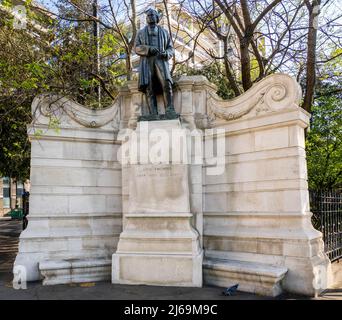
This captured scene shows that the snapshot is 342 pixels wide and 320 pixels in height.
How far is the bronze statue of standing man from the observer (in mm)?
8539

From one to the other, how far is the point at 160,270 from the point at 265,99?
424 centimetres

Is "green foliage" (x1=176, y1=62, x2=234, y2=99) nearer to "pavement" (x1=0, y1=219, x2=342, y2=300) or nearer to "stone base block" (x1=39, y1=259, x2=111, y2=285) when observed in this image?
"stone base block" (x1=39, y1=259, x2=111, y2=285)

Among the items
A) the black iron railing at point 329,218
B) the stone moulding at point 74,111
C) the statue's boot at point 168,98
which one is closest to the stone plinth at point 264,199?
the statue's boot at point 168,98

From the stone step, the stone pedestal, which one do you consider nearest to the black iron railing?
the stone step

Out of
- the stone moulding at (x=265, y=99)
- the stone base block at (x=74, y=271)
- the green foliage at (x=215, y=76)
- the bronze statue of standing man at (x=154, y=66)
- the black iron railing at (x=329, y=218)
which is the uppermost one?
the green foliage at (x=215, y=76)

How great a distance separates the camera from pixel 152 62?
870 centimetres

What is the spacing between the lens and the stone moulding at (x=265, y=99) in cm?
755

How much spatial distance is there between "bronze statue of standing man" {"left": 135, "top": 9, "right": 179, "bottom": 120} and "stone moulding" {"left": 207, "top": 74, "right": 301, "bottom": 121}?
1.17 metres

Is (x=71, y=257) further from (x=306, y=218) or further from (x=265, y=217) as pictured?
(x=306, y=218)

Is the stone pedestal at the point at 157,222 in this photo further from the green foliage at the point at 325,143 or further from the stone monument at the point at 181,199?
the green foliage at the point at 325,143

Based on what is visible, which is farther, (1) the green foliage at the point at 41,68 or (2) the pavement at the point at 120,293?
(1) the green foliage at the point at 41,68

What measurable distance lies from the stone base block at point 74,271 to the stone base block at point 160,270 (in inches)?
24.0

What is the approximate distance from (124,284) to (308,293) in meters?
3.64

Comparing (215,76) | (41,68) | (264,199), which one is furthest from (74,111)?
(215,76)
